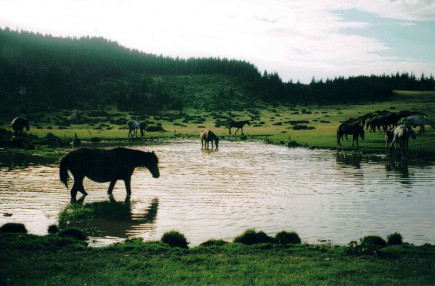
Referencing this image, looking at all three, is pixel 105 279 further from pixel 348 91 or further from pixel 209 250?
pixel 348 91

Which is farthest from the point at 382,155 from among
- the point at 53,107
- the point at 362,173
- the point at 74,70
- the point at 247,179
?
the point at 74,70

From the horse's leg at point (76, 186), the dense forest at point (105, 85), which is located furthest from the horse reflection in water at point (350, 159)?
the dense forest at point (105, 85)

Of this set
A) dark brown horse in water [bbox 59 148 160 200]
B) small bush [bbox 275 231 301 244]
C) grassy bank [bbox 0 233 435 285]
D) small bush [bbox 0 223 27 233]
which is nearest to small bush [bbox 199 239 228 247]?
grassy bank [bbox 0 233 435 285]

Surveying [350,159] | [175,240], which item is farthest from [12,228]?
[350,159]

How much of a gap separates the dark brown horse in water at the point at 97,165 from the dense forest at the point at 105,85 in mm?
108650

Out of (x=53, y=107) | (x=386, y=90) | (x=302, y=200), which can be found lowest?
(x=302, y=200)

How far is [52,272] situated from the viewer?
745cm

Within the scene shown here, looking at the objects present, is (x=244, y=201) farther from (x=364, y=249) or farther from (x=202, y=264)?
(x=202, y=264)

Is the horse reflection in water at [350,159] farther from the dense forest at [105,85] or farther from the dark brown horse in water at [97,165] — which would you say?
the dense forest at [105,85]

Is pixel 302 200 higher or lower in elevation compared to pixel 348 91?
lower

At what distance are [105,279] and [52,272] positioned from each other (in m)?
1.17

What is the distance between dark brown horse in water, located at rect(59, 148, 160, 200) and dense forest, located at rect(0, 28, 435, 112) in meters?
109

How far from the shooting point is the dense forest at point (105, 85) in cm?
13200

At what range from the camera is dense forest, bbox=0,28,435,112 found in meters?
132
